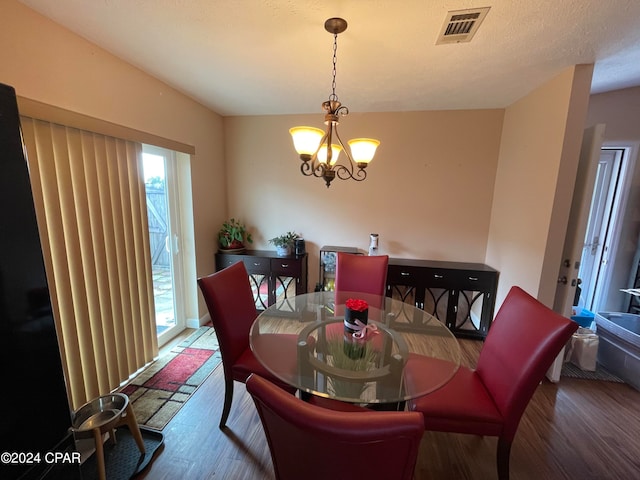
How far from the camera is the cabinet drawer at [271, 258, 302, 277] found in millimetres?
3164

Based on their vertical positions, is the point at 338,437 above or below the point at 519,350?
above

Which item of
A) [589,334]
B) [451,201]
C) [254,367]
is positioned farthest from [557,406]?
[254,367]

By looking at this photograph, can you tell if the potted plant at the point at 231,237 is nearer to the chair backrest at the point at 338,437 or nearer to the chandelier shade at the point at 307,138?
the chandelier shade at the point at 307,138

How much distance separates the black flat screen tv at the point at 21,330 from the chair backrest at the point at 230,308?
657mm

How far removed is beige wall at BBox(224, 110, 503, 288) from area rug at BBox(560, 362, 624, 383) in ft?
4.17

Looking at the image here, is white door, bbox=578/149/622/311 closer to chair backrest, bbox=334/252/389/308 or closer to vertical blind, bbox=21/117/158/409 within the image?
chair backrest, bbox=334/252/389/308

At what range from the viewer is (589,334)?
250 cm

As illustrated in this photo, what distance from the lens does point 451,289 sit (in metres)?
2.92

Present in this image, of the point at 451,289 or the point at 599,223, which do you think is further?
the point at 599,223

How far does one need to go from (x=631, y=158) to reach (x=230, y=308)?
414cm

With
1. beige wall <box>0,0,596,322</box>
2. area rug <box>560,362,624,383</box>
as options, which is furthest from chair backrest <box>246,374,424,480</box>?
area rug <box>560,362,624,383</box>

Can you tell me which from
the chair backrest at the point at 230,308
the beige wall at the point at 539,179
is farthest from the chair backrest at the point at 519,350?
the chair backrest at the point at 230,308

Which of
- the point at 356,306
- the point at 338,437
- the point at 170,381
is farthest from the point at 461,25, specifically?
the point at 170,381

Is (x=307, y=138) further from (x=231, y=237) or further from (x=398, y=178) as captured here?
(x=231, y=237)
